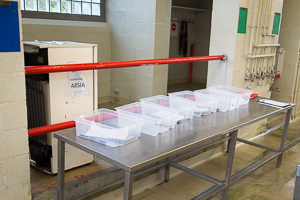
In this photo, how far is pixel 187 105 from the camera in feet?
6.85

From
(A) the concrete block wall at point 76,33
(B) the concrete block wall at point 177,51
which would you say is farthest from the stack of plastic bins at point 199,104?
(B) the concrete block wall at point 177,51

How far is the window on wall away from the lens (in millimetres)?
4312

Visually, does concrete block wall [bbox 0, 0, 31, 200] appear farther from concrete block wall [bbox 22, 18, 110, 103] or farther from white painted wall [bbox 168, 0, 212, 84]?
white painted wall [bbox 168, 0, 212, 84]

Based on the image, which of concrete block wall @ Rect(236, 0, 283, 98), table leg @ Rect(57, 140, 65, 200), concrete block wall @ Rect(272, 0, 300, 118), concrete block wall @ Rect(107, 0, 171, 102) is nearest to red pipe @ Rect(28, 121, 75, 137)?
table leg @ Rect(57, 140, 65, 200)

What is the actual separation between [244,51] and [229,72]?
1.02 ft

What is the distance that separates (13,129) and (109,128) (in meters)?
0.54

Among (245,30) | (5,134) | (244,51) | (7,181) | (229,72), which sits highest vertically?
(245,30)

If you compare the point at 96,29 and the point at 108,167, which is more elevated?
the point at 96,29

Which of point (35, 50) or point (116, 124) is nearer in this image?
point (116, 124)

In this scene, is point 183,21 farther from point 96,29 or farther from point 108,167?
point 108,167

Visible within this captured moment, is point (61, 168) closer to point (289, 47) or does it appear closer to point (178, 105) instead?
point (178, 105)

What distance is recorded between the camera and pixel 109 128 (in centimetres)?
162

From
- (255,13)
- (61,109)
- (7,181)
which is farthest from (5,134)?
(255,13)

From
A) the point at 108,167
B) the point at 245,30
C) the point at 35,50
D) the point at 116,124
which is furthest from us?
the point at 245,30
